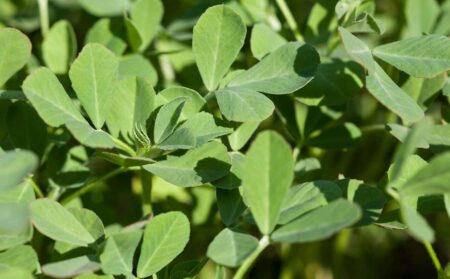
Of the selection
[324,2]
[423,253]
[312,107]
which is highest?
[324,2]

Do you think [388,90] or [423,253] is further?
[423,253]

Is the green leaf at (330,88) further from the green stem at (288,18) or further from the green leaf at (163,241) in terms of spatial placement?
the green leaf at (163,241)

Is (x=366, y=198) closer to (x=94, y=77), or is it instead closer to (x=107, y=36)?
(x=94, y=77)

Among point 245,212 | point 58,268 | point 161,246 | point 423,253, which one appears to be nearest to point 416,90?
point 245,212

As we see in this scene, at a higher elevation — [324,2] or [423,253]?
[324,2]

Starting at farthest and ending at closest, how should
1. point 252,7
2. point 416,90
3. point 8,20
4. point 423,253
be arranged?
1. point 423,253
2. point 8,20
3. point 252,7
4. point 416,90

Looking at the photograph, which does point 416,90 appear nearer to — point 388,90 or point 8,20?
point 388,90

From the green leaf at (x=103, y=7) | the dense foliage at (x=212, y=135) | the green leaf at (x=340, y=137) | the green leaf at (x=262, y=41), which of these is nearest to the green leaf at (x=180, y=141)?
the dense foliage at (x=212, y=135)
